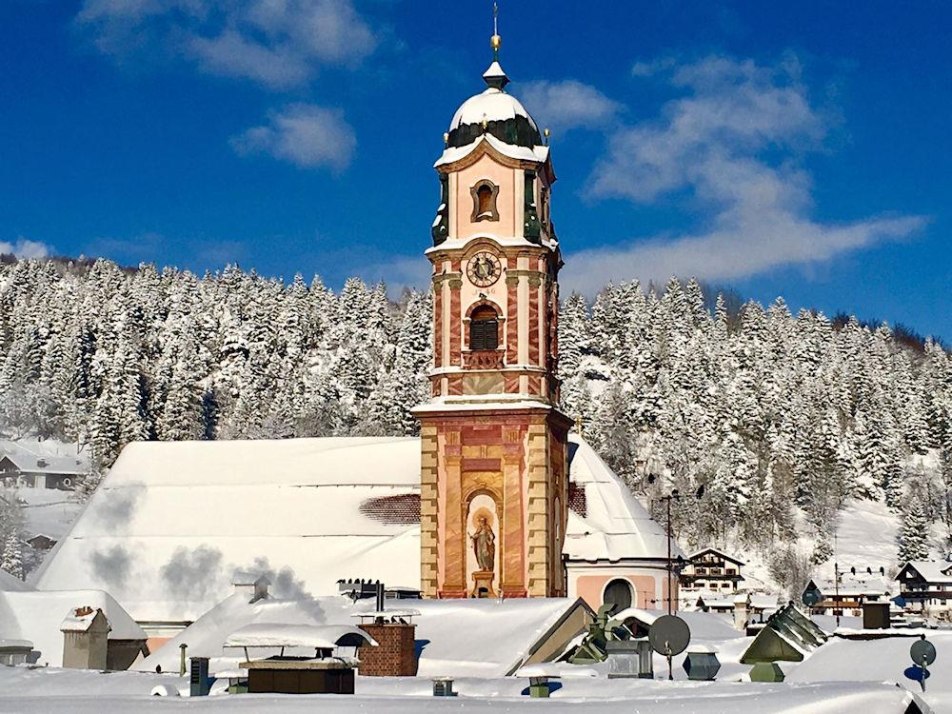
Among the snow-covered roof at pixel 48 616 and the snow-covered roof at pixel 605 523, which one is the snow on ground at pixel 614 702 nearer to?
the snow-covered roof at pixel 48 616

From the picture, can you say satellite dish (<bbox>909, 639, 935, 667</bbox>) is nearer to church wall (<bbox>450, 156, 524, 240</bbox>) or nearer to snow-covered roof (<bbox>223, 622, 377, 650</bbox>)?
snow-covered roof (<bbox>223, 622, 377, 650</bbox>)

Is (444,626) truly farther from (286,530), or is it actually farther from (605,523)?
(286,530)

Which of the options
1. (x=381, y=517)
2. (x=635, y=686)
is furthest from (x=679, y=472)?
(x=635, y=686)

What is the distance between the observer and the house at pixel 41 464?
565ft

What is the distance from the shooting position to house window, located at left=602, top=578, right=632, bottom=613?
6184cm

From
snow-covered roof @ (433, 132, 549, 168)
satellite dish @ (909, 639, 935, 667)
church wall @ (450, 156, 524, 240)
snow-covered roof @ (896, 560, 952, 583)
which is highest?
snow-covered roof @ (433, 132, 549, 168)

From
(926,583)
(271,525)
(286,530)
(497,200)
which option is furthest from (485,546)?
(926,583)

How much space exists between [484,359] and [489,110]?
35.1ft

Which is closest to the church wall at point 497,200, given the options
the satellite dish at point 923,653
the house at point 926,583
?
the satellite dish at point 923,653

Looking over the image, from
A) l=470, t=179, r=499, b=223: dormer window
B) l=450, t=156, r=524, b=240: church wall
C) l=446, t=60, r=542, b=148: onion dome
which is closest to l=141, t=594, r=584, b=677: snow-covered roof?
l=450, t=156, r=524, b=240: church wall

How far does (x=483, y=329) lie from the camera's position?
6069cm

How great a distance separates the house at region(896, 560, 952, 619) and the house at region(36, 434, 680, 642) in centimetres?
7715

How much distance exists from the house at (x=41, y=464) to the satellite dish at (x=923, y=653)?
5767 inches

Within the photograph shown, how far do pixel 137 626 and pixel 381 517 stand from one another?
36.8ft
